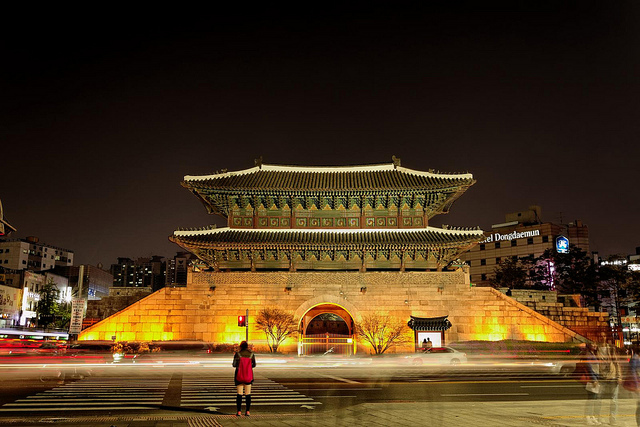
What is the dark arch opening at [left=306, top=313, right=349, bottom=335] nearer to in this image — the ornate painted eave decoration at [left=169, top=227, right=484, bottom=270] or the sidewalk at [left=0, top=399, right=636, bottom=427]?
the ornate painted eave decoration at [left=169, top=227, right=484, bottom=270]

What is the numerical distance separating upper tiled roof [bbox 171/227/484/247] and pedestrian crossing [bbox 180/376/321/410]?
62.7 ft

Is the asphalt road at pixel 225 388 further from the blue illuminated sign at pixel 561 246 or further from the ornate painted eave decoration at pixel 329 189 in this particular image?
the blue illuminated sign at pixel 561 246

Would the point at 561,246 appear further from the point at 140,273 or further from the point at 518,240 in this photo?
the point at 140,273

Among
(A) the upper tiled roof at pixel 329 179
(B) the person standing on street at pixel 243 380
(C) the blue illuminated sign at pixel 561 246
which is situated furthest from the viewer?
(C) the blue illuminated sign at pixel 561 246

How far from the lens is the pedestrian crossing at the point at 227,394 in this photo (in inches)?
527

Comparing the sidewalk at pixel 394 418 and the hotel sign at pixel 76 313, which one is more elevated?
the hotel sign at pixel 76 313

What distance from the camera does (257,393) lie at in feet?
51.3

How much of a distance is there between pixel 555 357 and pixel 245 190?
2339cm

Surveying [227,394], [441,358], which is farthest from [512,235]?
[227,394]

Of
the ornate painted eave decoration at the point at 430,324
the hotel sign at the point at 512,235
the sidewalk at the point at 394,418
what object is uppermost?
the hotel sign at the point at 512,235

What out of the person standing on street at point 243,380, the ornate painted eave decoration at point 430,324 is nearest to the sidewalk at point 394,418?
the person standing on street at point 243,380

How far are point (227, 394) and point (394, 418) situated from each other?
6.08 m

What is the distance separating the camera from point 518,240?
3755 inches

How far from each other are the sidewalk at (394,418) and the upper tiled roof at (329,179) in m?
27.5
